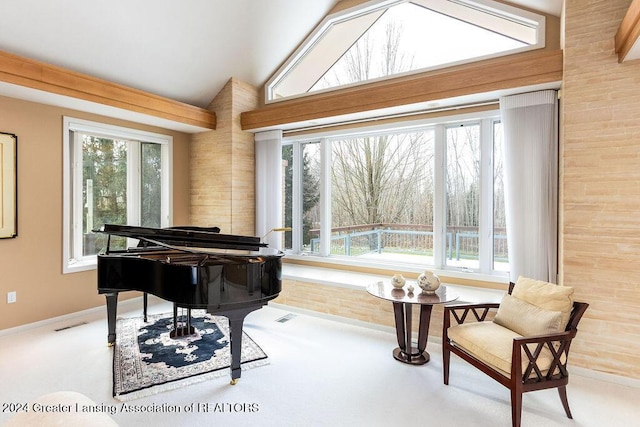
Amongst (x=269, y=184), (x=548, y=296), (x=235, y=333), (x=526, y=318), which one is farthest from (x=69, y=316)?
(x=548, y=296)

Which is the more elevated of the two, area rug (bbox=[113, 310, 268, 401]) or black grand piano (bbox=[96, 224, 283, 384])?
black grand piano (bbox=[96, 224, 283, 384])

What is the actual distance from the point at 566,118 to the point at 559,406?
2239mm

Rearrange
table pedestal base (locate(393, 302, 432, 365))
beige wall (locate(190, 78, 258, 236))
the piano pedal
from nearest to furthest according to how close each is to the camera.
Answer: table pedestal base (locate(393, 302, 432, 365)), the piano pedal, beige wall (locate(190, 78, 258, 236))

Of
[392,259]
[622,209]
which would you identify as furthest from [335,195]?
[622,209]

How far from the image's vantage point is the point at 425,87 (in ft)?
11.7

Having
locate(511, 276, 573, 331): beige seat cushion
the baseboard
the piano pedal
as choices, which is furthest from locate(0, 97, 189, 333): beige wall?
locate(511, 276, 573, 331): beige seat cushion

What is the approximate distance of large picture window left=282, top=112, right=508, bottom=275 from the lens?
3793 millimetres

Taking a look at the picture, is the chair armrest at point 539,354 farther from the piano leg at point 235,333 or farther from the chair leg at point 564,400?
the piano leg at point 235,333

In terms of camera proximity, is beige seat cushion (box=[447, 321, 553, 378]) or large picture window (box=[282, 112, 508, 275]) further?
large picture window (box=[282, 112, 508, 275])

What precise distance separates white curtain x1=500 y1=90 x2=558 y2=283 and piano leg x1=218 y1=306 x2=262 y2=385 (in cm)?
260

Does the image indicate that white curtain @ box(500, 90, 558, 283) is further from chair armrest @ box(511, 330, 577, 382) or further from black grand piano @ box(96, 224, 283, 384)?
black grand piano @ box(96, 224, 283, 384)

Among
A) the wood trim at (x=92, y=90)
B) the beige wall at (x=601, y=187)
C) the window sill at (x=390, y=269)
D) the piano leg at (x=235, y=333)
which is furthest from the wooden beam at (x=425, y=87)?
the piano leg at (x=235, y=333)

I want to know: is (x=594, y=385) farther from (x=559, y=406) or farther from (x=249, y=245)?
(x=249, y=245)

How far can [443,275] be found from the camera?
397cm
